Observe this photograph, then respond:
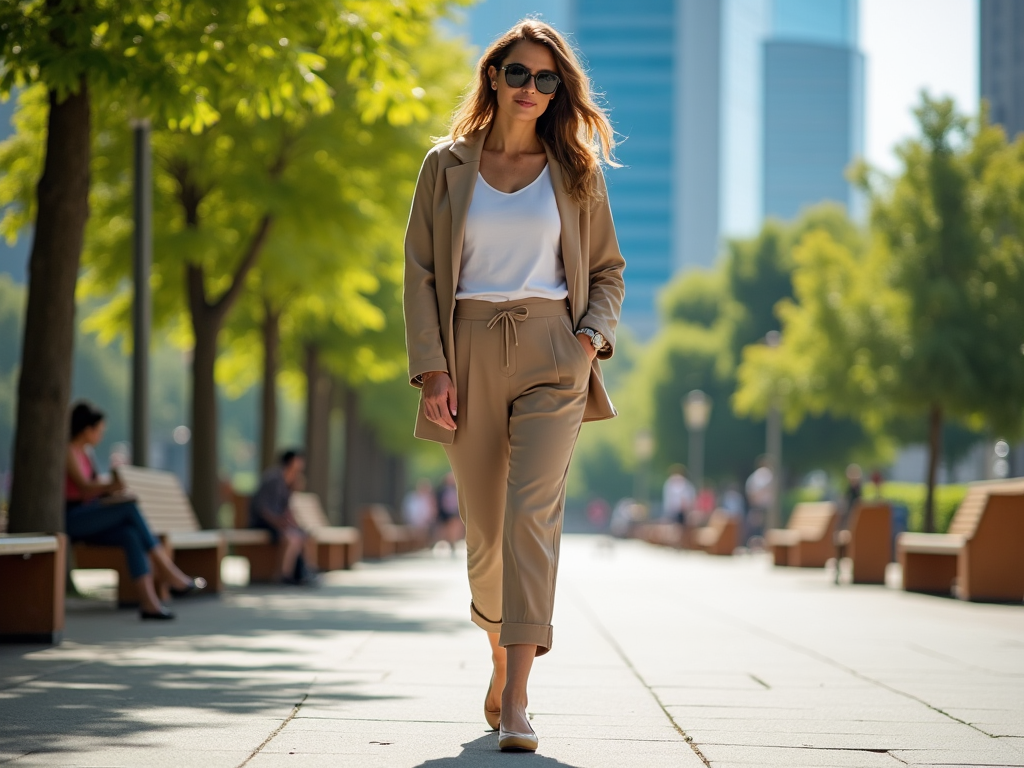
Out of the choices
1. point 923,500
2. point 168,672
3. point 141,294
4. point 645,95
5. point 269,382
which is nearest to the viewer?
point 168,672

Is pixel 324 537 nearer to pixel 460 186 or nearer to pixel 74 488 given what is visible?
pixel 74 488

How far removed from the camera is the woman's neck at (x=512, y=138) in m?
5.20

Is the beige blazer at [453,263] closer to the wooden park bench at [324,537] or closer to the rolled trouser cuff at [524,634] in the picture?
the rolled trouser cuff at [524,634]

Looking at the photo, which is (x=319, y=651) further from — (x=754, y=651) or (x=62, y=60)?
(x=62, y=60)

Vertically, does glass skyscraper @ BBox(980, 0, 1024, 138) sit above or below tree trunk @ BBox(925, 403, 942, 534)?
above

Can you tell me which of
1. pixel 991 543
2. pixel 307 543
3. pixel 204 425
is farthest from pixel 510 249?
pixel 307 543

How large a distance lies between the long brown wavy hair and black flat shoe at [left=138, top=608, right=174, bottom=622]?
5837 mm

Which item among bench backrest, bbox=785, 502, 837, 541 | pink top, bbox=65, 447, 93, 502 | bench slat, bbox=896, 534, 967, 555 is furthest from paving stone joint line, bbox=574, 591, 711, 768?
bench backrest, bbox=785, 502, 837, 541

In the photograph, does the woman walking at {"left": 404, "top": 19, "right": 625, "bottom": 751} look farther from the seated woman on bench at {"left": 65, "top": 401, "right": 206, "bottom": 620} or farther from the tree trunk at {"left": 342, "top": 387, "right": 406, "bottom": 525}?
the tree trunk at {"left": 342, "top": 387, "right": 406, "bottom": 525}

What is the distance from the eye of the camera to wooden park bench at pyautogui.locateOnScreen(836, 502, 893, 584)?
720 inches

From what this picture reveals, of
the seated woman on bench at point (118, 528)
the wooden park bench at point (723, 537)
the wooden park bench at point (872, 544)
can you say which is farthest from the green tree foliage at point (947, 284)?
the seated woman on bench at point (118, 528)

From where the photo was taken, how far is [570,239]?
5.11 meters

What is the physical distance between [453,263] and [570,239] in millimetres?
413

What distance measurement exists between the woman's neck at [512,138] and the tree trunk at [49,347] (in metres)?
5.42
